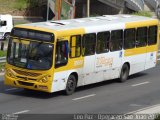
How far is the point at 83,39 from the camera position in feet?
76.4

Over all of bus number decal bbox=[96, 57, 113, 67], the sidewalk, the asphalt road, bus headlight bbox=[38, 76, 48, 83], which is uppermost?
bus number decal bbox=[96, 57, 113, 67]

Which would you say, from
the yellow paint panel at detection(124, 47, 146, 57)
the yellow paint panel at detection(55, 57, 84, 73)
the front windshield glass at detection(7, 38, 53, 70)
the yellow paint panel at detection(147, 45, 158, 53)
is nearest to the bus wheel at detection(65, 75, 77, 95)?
the yellow paint panel at detection(55, 57, 84, 73)

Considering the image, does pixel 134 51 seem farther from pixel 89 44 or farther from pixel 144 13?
pixel 144 13

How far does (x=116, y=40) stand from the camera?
25656 mm

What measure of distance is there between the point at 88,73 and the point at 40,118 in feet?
20.4

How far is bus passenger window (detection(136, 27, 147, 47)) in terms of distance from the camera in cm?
2731

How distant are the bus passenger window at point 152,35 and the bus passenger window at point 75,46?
6070 mm

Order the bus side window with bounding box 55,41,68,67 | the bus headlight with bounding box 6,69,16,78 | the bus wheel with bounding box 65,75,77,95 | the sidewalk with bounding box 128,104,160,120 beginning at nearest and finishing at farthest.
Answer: the sidewalk with bounding box 128,104,160,120 → the bus side window with bounding box 55,41,68,67 → the bus headlight with bounding box 6,69,16,78 → the bus wheel with bounding box 65,75,77,95

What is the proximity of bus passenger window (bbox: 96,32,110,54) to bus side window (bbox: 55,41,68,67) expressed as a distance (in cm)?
250

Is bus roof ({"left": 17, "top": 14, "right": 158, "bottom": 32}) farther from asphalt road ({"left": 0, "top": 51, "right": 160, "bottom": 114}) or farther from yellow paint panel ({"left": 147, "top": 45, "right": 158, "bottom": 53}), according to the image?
asphalt road ({"left": 0, "top": 51, "right": 160, "bottom": 114})

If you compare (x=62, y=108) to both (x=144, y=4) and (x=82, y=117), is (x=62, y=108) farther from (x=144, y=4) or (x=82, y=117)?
(x=144, y=4)

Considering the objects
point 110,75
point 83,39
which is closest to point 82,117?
point 83,39

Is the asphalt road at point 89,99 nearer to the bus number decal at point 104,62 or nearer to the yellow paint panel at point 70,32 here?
the bus number decal at point 104,62

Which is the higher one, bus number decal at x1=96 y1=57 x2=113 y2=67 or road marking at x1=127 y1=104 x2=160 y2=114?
bus number decal at x1=96 y1=57 x2=113 y2=67
